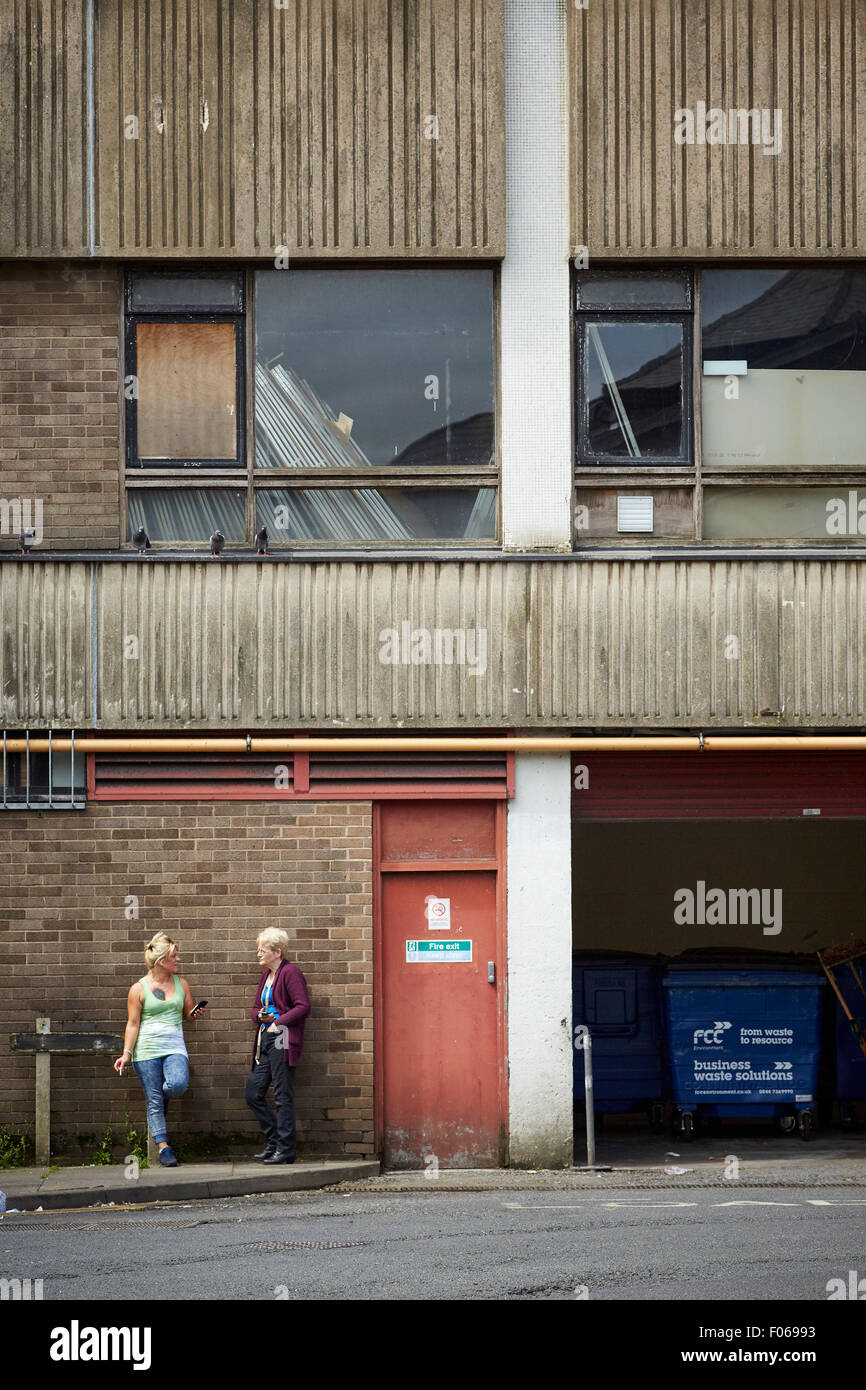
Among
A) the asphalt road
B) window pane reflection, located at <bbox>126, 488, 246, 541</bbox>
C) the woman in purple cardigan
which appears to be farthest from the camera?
window pane reflection, located at <bbox>126, 488, 246, 541</bbox>

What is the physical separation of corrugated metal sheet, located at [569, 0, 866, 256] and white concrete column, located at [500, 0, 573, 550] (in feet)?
0.85

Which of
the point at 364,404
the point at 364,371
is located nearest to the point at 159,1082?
the point at 364,404

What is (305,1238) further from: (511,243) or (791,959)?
(511,243)

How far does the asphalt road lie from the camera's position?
762 cm

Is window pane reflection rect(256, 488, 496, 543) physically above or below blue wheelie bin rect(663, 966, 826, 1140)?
above

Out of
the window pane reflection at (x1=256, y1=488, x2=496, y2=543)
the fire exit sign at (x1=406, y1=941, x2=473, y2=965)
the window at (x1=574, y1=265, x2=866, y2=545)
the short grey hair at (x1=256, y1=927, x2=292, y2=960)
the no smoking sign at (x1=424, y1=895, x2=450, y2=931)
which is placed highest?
the window at (x1=574, y1=265, x2=866, y2=545)

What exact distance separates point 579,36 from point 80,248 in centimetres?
398

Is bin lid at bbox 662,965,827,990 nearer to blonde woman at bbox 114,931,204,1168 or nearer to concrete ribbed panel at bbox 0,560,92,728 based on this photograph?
blonde woman at bbox 114,931,204,1168

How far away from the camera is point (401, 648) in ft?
39.3

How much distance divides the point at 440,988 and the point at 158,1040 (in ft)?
6.77

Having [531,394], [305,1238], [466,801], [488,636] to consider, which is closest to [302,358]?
[531,394]

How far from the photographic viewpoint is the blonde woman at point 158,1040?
11406 mm

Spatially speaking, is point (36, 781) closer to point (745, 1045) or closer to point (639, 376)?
point (639, 376)
